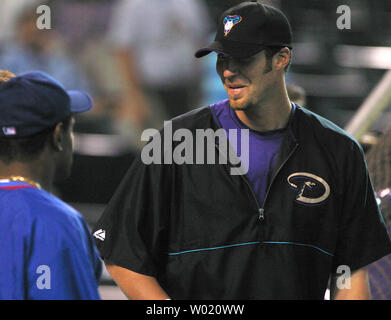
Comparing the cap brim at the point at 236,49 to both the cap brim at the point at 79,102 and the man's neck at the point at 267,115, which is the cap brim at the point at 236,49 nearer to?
the man's neck at the point at 267,115

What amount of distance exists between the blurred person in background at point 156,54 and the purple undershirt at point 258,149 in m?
3.10

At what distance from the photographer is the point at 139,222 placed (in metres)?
2.79

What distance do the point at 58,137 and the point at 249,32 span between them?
0.75m

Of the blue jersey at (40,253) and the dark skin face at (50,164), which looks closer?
the blue jersey at (40,253)

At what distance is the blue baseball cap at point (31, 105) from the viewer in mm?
2477

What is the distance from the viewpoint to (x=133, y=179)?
2.85 m

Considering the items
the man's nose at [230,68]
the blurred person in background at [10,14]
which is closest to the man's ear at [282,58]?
the man's nose at [230,68]

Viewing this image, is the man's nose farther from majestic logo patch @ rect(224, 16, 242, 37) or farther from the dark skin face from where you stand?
the dark skin face

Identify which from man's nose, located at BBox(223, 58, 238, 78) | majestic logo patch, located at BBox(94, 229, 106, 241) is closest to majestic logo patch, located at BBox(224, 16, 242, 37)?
man's nose, located at BBox(223, 58, 238, 78)

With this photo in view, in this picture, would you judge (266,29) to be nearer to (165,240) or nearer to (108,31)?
(165,240)

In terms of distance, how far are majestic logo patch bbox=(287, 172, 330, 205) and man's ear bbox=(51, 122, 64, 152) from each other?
0.78 metres

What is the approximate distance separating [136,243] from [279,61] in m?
0.79

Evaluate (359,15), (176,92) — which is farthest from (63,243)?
(359,15)

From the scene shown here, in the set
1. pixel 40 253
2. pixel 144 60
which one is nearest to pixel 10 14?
pixel 144 60
